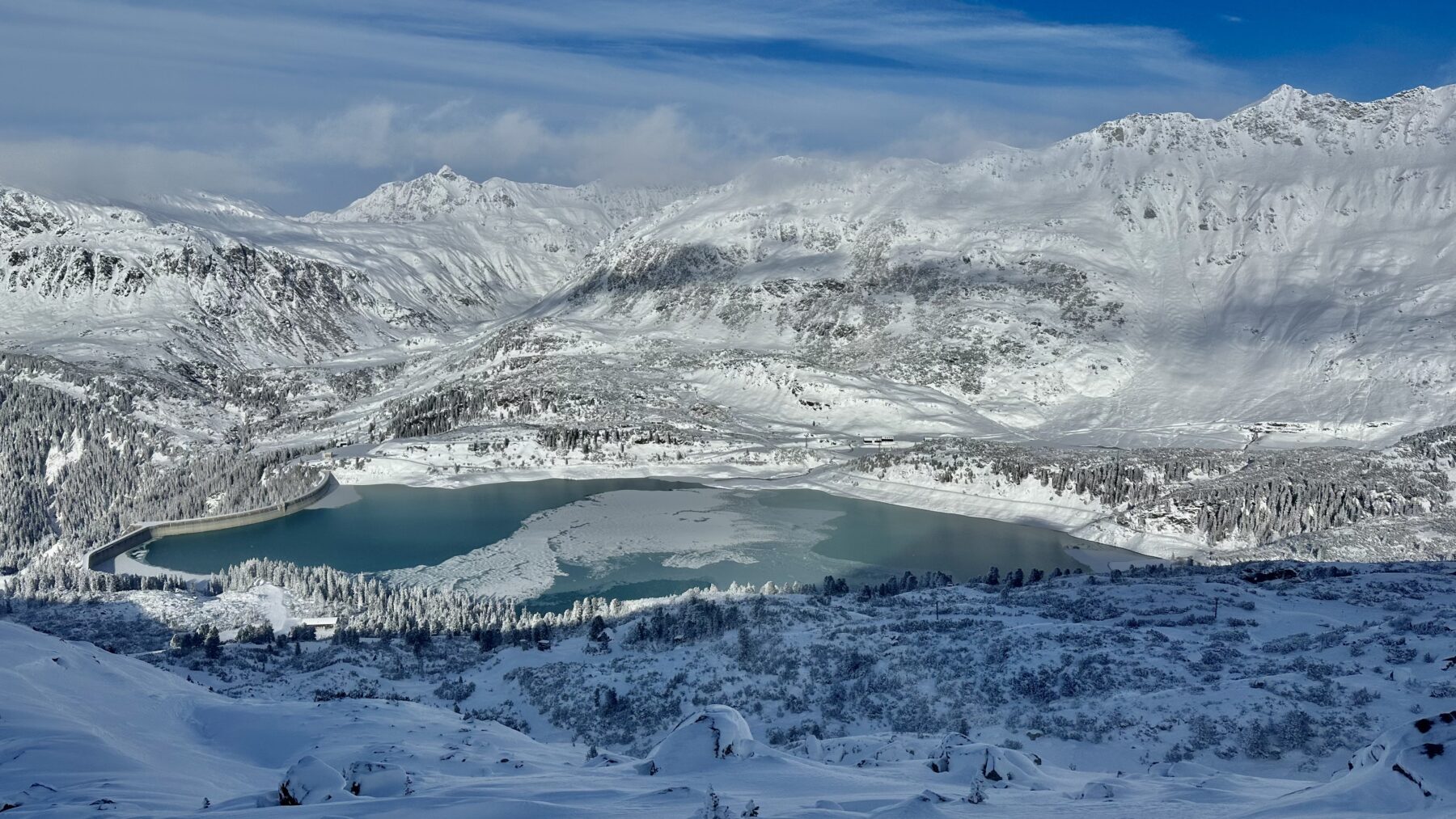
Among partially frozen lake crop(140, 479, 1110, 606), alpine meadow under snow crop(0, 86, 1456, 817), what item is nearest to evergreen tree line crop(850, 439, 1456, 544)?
alpine meadow under snow crop(0, 86, 1456, 817)

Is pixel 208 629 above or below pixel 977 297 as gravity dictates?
below

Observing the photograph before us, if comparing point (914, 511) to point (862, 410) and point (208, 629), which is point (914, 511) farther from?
point (208, 629)

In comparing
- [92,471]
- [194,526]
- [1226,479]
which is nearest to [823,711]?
[1226,479]

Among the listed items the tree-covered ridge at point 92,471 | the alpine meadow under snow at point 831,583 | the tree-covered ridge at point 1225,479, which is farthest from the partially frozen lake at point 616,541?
the tree-covered ridge at point 1225,479

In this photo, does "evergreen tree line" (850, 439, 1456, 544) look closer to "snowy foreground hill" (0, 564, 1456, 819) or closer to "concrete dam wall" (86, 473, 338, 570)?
"snowy foreground hill" (0, 564, 1456, 819)

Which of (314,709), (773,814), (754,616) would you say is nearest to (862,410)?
(754,616)

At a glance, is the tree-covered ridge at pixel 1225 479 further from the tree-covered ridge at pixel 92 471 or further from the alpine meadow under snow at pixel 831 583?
the tree-covered ridge at pixel 92 471
